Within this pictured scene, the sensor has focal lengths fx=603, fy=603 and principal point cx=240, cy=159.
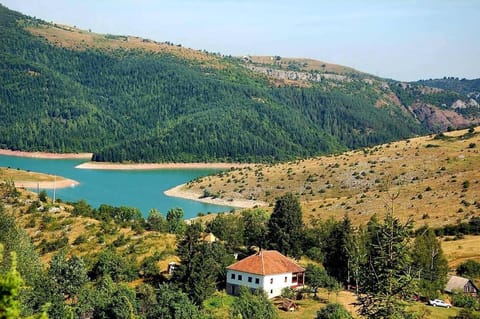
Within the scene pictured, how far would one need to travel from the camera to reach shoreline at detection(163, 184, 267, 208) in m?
112

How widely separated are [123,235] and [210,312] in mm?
19241

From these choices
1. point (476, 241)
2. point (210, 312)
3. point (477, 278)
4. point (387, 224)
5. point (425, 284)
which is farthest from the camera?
point (476, 241)

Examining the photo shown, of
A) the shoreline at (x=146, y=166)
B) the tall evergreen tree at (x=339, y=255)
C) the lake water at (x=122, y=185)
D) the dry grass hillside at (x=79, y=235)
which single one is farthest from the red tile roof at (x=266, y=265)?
the shoreline at (x=146, y=166)

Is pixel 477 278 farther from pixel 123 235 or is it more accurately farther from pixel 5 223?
pixel 5 223

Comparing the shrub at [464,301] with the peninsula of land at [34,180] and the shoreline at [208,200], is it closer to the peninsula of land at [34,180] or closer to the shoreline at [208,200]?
the shoreline at [208,200]

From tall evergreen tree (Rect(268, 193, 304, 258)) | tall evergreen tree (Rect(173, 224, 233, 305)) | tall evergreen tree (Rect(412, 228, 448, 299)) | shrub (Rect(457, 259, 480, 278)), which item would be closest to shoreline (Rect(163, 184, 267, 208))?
tall evergreen tree (Rect(268, 193, 304, 258))

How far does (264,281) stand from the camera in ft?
140

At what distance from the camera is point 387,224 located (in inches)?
595

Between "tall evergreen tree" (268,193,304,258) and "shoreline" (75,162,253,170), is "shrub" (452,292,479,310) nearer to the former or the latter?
"tall evergreen tree" (268,193,304,258)

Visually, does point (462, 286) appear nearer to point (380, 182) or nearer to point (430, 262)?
point (430, 262)

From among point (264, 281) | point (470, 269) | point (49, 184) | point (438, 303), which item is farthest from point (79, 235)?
point (49, 184)

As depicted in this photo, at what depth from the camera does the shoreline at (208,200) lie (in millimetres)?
112375

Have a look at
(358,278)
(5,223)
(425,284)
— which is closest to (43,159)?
(5,223)

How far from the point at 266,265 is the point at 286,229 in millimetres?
7781
